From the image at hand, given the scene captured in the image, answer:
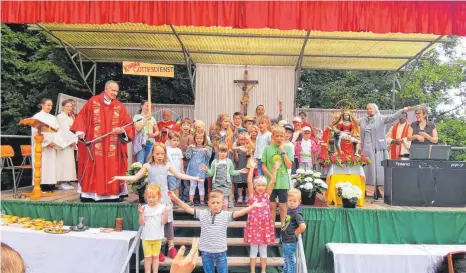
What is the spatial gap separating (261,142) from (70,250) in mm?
3218

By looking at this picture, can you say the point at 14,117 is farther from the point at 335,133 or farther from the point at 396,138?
the point at 396,138

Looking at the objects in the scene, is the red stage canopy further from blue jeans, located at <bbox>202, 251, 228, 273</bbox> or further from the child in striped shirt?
blue jeans, located at <bbox>202, 251, 228, 273</bbox>

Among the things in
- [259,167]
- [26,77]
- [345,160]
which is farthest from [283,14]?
[26,77]

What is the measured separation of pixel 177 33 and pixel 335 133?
13.7ft

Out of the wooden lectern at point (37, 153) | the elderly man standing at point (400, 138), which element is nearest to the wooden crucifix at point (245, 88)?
the elderly man standing at point (400, 138)

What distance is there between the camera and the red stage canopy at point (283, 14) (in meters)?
5.87

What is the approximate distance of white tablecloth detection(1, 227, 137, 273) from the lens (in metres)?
5.25

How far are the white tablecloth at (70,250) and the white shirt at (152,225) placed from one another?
2.26 feet

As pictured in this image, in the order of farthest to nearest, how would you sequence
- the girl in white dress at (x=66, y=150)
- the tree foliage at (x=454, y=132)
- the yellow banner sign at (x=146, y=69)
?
1. the tree foliage at (x=454, y=132)
2. the girl in white dress at (x=66, y=150)
3. the yellow banner sign at (x=146, y=69)

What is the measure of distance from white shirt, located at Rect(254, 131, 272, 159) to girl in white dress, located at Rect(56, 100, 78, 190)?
377 cm

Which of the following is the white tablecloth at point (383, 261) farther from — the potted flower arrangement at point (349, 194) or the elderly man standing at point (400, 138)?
the elderly man standing at point (400, 138)

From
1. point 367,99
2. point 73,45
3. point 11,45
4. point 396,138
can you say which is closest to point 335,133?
point 396,138

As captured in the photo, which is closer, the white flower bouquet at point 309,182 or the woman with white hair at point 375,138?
the white flower bouquet at point 309,182

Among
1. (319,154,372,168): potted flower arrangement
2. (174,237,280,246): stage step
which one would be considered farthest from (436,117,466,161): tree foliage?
(174,237,280,246): stage step
